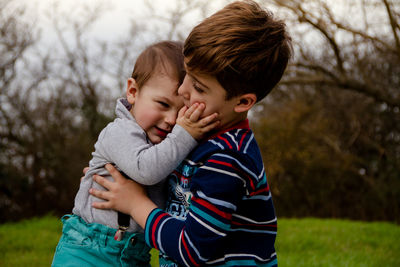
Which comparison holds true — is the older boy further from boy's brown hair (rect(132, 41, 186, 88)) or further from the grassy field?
the grassy field

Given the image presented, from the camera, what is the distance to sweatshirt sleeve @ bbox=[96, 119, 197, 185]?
1835 millimetres

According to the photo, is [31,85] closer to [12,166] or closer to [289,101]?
[12,166]

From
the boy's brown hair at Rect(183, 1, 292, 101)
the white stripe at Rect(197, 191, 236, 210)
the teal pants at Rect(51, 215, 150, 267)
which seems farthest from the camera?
the teal pants at Rect(51, 215, 150, 267)

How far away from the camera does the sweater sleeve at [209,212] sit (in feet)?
5.14

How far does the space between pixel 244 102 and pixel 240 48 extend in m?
0.26

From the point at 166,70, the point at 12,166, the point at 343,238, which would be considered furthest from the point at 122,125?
the point at 12,166

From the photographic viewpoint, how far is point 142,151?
1.93m

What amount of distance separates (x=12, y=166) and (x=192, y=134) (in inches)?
398

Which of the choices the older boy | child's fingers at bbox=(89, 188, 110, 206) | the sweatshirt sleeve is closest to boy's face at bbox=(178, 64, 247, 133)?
the older boy

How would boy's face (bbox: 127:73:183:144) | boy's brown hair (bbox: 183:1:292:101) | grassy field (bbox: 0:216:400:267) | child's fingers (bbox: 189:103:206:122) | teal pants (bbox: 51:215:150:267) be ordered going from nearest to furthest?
boy's brown hair (bbox: 183:1:292:101), child's fingers (bbox: 189:103:206:122), teal pants (bbox: 51:215:150:267), boy's face (bbox: 127:73:183:144), grassy field (bbox: 0:216:400:267)

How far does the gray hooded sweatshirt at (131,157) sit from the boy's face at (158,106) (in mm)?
55

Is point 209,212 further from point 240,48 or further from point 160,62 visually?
point 160,62

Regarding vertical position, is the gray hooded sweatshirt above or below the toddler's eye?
below

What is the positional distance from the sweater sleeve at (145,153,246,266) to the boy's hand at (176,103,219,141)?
21cm
